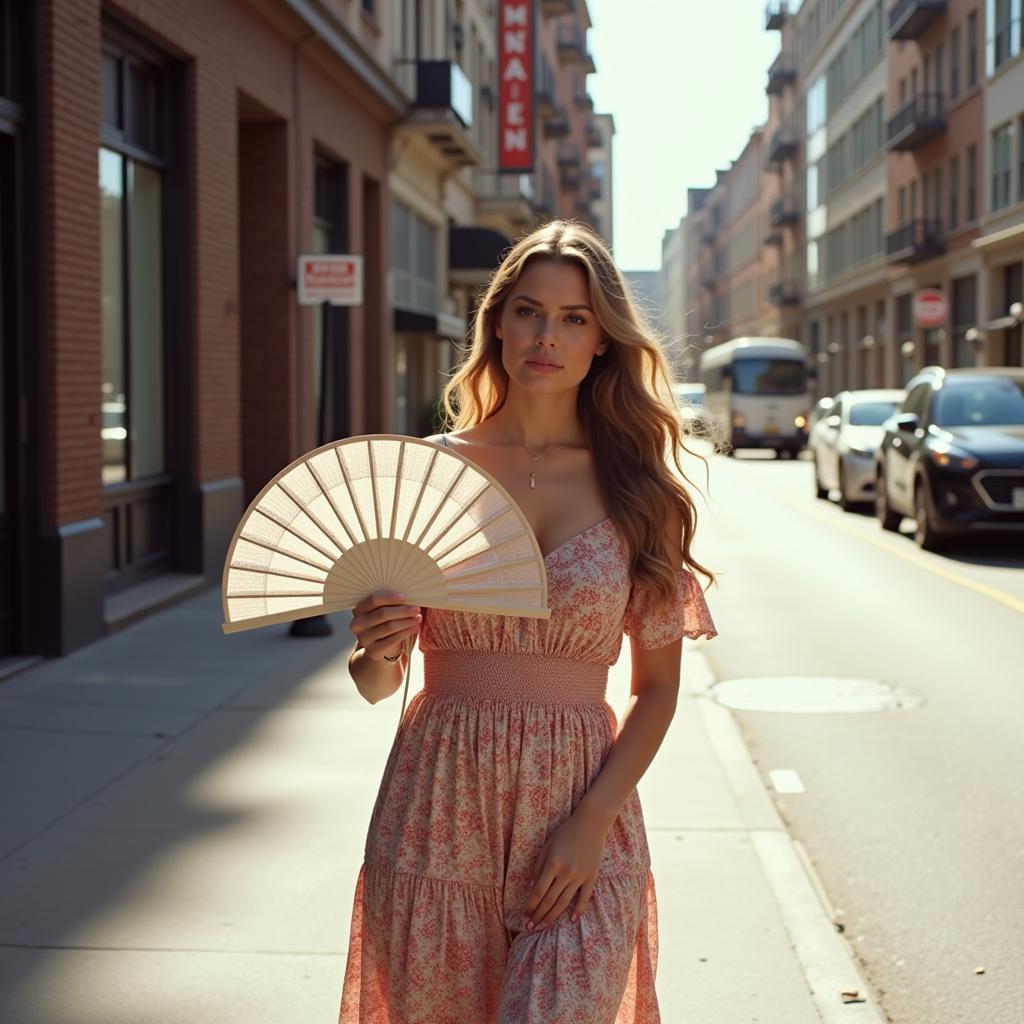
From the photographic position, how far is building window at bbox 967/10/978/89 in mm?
41656

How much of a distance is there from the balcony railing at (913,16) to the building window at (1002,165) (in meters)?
6.28

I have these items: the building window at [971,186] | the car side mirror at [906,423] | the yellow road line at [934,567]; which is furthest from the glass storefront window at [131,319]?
the building window at [971,186]

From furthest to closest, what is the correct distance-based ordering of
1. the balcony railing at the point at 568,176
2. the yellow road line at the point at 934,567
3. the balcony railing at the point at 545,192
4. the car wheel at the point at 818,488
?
the balcony railing at the point at 568,176 < the balcony railing at the point at 545,192 < the car wheel at the point at 818,488 < the yellow road line at the point at 934,567

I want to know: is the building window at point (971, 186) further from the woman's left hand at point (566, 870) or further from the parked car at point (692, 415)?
the woman's left hand at point (566, 870)

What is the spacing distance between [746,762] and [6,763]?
3255 mm

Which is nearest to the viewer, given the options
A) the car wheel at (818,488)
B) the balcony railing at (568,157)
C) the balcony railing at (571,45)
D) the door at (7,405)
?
the door at (7,405)

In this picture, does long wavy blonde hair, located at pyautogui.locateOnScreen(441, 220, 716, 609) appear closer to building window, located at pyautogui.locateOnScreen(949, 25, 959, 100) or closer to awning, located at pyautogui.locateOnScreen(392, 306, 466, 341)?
awning, located at pyautogui.locateOnScreen(392, 306, 466, 341)

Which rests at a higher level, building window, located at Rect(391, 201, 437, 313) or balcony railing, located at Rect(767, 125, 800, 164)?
balcony railing, located at Rect(767, 125, 800, 164)

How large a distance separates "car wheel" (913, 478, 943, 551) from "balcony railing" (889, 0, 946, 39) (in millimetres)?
31208

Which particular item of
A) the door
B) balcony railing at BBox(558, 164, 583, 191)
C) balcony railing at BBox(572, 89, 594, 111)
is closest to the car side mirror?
the door

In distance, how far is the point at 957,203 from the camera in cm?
4428

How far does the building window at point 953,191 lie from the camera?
4441 cm

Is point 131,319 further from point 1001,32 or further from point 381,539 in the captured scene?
point 1001,32

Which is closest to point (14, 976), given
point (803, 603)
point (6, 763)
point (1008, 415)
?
point (6, 763)
